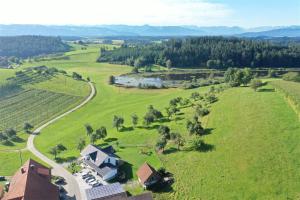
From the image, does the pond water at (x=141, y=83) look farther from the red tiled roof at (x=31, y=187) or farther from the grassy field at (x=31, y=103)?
the red tiled roof at (x=31, y=187)

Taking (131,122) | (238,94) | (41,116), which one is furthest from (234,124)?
(41,116)

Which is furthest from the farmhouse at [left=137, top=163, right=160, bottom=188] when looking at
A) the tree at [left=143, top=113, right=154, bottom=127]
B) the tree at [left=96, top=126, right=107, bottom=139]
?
the tree at [left=143, top=113, right=154, bottom=127]

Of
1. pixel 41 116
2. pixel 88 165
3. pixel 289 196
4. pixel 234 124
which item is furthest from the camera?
pixel 41 116

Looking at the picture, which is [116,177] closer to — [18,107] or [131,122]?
[131,122]

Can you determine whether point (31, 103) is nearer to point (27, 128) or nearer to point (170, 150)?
point (27, 128)

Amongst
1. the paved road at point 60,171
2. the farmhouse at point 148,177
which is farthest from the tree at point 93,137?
the farmhouse at point 148,177

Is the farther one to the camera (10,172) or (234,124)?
(234,124)
